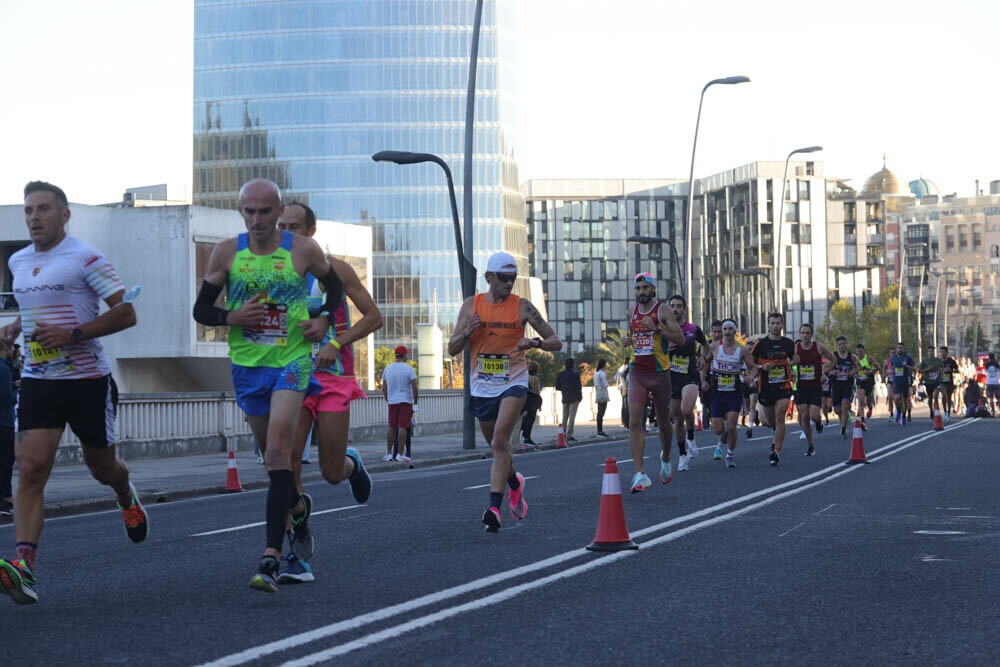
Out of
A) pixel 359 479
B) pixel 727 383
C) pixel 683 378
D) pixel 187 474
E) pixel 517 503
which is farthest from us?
pixel 187 474

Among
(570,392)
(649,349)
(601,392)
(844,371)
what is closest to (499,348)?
(649,349)

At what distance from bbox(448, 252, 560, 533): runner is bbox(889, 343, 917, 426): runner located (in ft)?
89.2

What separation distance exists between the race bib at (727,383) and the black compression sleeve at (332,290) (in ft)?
39.5

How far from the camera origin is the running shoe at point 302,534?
7.82 meters

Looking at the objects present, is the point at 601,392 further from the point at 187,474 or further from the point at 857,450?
the point at 857,450

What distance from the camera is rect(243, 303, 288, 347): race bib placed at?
24.5ft

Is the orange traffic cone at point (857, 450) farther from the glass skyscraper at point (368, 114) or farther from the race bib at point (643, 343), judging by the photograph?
the glass skyscraper at point (368, 114)

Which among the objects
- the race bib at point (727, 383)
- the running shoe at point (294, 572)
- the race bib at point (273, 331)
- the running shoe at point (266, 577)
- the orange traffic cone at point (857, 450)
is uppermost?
the race bib at point (273, 331)

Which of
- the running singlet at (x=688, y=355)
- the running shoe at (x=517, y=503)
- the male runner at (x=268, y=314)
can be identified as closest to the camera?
the male runner at (x=268, y=314)

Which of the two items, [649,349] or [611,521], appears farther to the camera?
[649,349]

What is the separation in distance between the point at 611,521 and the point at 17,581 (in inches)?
143

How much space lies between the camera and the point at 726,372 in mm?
19328

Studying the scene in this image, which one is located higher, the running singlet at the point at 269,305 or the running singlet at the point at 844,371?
the running singlet at the point at 269,305

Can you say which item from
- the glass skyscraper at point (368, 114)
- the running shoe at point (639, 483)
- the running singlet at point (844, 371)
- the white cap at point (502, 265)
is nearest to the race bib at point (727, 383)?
the running shoe at point (639, 483)
